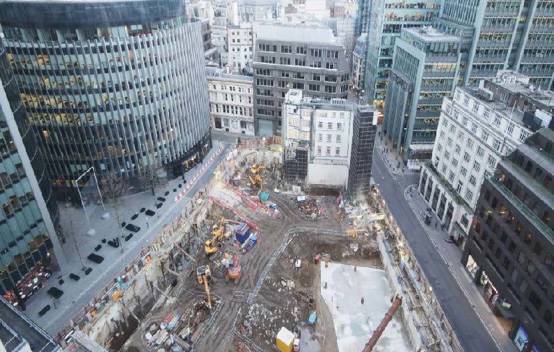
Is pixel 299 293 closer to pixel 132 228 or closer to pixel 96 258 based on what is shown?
pixel 132 228

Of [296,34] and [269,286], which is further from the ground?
[296,34]

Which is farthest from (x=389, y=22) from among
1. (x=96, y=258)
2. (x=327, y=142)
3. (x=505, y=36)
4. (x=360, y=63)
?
(x=96, y=258)

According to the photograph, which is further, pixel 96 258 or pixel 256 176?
pixel 256 176

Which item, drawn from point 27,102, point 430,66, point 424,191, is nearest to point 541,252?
point 424,191

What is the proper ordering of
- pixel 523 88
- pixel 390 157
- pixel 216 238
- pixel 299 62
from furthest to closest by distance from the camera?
pixel 390 157, pixel 299 62, pixel 216 238, pixel 523 88

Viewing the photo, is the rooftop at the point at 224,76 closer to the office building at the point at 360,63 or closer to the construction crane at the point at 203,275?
the office building at the point at 360,63
